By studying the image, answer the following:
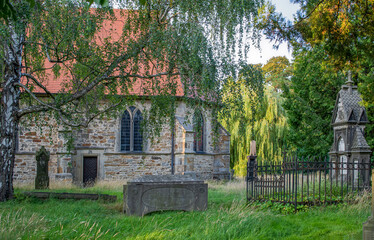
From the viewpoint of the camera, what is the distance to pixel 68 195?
1067cm

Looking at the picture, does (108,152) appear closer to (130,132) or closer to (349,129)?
(130,132)

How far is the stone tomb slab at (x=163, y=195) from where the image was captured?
8.17 meters

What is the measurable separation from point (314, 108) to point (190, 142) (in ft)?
27.4

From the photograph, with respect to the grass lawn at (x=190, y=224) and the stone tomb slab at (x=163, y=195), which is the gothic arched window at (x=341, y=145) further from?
the stone tomb slab at (x=163, y=195)

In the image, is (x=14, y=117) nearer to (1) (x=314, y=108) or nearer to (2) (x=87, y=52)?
(2) (x=87, y=52)

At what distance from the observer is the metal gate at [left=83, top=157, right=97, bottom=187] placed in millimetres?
18328

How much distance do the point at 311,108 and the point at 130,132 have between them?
34.4 ft

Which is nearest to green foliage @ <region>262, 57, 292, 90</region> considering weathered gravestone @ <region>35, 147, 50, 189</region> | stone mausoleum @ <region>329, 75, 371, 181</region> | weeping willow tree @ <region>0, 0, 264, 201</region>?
stone mausoleum @ <region>329, 75, 371, 181</region>

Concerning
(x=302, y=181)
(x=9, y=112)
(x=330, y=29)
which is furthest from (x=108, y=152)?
(x=330, y=29)

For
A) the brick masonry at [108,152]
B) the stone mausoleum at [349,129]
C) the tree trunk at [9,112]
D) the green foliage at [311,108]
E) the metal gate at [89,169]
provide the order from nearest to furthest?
the tree trunk at [9,112], the stone mausoleum at [349,129], the brick masonry at [108,152], the metal gate at [89,169], the green foliage at [311,108]

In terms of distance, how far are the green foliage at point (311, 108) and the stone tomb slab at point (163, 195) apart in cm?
1369

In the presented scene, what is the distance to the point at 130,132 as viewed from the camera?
18.9m

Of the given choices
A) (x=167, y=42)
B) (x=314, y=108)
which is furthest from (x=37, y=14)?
(x=314, y=108)

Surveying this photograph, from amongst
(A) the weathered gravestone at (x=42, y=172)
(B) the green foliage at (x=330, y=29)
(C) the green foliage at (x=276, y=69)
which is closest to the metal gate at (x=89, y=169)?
(A) the weathered gravestone at (x=42, y=172)
